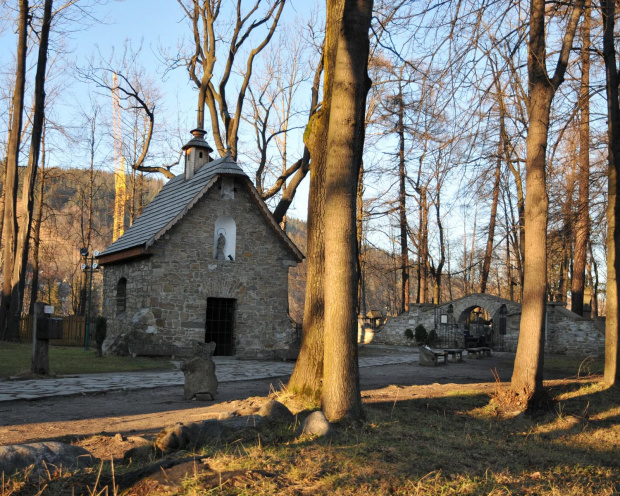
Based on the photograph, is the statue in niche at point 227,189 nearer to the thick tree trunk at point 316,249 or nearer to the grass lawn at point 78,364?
the grass lawn at point 78,364

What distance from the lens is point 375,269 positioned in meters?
30.6

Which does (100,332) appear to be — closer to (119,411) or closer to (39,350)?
(39,350)

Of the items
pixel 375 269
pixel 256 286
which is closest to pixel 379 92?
pixel 256 286

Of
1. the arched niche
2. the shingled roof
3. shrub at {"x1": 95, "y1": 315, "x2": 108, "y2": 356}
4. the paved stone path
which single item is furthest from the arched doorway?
shrub at {"x1": 95, "y1": 315, "x2": 108, "y2": 356}

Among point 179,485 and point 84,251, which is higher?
point 84,251

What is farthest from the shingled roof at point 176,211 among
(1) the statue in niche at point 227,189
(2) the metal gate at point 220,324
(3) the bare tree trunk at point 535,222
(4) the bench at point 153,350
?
(3) the bare tree trunk at point 535,222

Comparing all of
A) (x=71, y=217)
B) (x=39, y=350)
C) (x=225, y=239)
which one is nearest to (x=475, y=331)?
(x=225, y=239)

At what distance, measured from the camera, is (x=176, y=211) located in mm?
17906

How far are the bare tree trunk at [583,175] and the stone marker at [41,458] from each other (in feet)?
29.9

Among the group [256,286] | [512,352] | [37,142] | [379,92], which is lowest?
[512,352]

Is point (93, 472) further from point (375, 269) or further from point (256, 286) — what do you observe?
point (375, 269)

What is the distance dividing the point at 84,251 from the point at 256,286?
265 inches

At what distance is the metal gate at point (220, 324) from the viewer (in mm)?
19047

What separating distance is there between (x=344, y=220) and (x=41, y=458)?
153 inches
